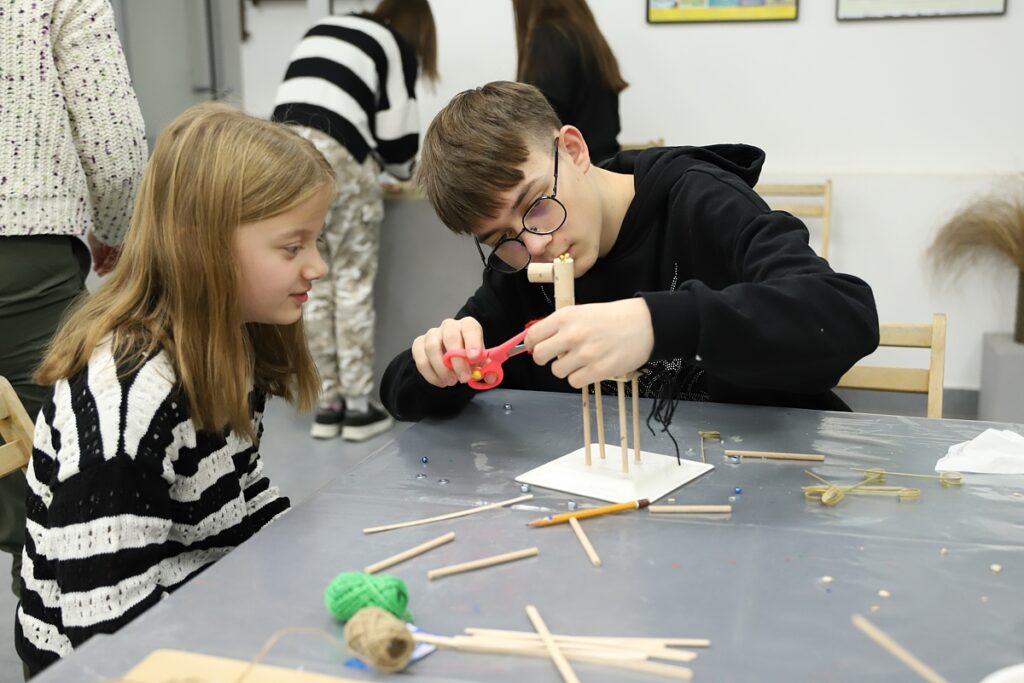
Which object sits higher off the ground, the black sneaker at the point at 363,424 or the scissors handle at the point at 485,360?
the scissors handle at the point at 485,360

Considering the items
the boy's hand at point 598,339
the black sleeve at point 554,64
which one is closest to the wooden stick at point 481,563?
the boy's hand at point 598,339

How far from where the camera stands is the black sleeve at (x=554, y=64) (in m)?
3.07

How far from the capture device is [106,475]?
982mm

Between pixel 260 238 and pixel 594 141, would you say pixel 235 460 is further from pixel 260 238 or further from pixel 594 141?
pixel 594 141

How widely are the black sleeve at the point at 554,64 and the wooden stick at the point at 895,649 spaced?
252 centimetres

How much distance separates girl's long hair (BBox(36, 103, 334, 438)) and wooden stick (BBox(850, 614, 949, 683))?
0.74 m

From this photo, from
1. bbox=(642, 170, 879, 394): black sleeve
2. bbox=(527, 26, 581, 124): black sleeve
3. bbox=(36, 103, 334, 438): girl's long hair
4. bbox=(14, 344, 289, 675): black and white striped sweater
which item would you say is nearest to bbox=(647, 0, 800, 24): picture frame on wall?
bbox=(527, 26, 581, 124): black sleeve

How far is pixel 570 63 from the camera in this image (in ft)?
10.1

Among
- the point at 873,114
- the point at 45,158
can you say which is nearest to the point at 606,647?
the point at 45,158

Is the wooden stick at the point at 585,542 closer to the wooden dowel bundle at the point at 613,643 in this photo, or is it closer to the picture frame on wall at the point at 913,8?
the wooden dowel bundle at the point at 613,643

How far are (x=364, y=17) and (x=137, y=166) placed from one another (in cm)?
158

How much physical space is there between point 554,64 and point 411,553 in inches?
97.0

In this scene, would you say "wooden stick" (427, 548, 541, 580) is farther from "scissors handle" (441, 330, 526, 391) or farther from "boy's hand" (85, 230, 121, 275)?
"boy's hand" (85, 230, 121, 275)

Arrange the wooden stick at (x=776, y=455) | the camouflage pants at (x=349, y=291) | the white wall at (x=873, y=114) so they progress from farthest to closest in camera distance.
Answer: the white wall at (x=873, y=114)
the camouflage pants at (x=349, y=291)
the wooden stick at (x=776, y=455)
